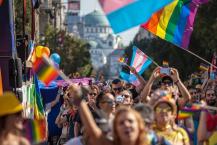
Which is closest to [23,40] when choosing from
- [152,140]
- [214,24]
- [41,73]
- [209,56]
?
[41,73]

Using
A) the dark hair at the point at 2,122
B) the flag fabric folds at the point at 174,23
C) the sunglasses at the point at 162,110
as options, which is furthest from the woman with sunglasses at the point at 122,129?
the flag fabric folds at the point at 174,23

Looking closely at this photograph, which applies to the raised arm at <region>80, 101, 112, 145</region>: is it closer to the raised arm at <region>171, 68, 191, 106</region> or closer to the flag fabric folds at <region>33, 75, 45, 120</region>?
the raised arm at <region>171, 68, 191, 106</region>

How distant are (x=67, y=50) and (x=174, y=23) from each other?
61992 millimetres

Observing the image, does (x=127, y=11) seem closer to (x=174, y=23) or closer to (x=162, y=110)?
(x=162, y=110)

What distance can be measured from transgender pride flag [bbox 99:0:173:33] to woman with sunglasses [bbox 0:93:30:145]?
1.78 m

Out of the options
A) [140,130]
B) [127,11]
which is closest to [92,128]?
[140,130]

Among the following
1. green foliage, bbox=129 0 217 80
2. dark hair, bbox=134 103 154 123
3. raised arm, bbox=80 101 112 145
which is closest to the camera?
raised arm, bbox=80 101 112 145

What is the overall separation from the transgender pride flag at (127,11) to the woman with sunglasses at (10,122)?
5.84ft

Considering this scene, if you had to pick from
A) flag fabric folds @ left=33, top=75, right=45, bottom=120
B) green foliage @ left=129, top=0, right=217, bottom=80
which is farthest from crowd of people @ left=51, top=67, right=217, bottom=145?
green foliage @ left=129, top=0, right=217, bottom=80

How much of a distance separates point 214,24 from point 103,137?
3279cm

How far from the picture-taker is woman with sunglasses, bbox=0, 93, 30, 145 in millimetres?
5934

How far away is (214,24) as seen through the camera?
38344 mm

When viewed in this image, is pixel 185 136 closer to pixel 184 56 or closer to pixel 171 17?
pixel 171 17

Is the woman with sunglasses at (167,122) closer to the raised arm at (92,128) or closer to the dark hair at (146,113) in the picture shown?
the dark hair at (146,113)
